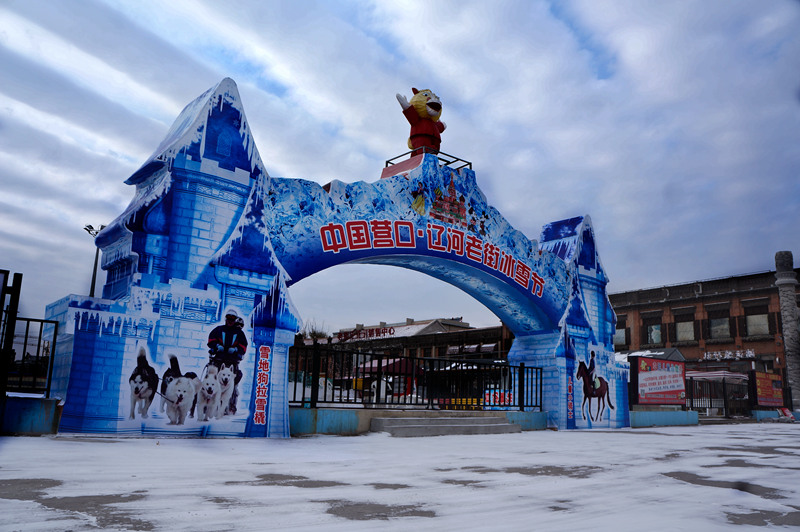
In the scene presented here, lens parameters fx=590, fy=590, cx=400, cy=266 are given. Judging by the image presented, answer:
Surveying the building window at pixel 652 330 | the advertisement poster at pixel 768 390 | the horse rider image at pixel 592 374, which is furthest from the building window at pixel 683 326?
the horse rider image at pixel 592 374

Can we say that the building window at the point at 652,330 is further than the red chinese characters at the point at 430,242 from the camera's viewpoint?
Yes

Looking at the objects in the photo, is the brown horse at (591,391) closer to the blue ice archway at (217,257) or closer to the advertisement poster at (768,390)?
the blue ice archway at (217,257)

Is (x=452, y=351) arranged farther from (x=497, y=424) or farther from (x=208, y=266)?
(x=208, y=266)

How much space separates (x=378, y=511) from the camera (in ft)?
12.6

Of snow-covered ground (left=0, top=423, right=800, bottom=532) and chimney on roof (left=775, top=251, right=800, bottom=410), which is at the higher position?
chimney on roof (left=775, top=251, right=800, bottom=410)

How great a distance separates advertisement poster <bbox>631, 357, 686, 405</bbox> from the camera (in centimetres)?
1989

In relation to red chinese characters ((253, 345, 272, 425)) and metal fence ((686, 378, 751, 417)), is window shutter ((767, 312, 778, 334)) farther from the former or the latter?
red chinese characters ((253, 345, 272, 425))

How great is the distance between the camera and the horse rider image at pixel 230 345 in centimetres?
983

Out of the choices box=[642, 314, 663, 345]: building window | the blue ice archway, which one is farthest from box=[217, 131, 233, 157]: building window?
box=[642, 314, 663, 345]: building window

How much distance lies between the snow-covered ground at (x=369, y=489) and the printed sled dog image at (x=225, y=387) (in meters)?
1.47

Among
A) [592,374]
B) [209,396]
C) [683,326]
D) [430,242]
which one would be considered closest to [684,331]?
[683,326]

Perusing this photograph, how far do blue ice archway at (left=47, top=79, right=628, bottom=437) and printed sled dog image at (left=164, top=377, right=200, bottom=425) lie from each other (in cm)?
3

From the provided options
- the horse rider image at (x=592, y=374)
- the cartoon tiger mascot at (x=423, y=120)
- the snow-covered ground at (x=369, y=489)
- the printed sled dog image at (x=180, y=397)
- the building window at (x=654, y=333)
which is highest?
the cartoon tiger mascot at (x=423, y=120)

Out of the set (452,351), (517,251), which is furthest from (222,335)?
(452,351)
